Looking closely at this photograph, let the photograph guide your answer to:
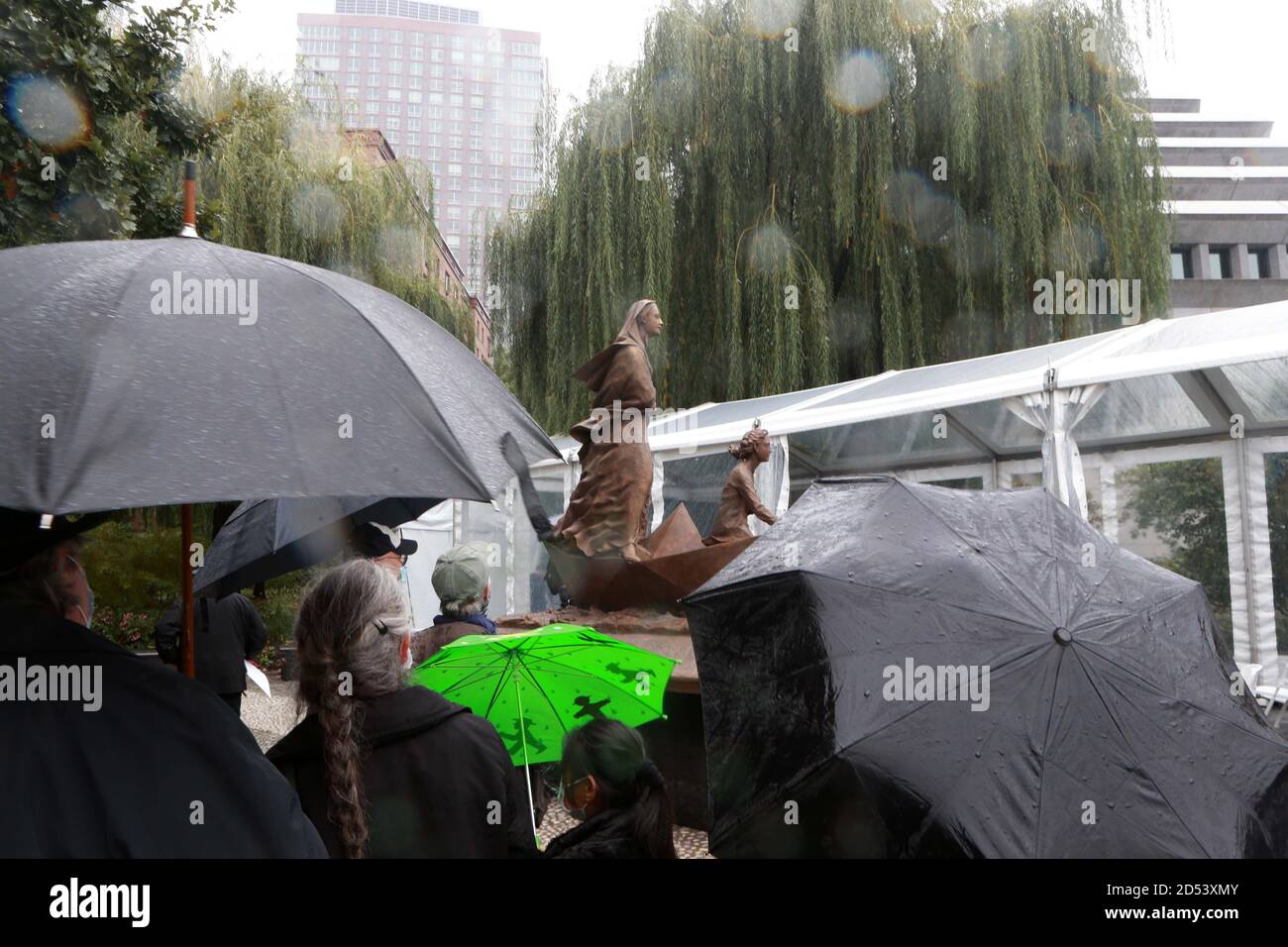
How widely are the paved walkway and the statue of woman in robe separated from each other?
1.78 metres

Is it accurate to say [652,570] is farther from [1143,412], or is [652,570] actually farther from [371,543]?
[1143,412]

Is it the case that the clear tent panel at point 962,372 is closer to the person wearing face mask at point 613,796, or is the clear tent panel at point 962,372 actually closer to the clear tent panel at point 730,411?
the clear tent panel at point 730,411

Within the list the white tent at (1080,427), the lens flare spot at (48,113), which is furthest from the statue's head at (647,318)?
the lens flare spot at (48,113)

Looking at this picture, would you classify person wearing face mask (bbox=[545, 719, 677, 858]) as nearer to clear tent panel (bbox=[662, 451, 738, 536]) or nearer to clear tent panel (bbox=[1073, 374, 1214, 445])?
clear tent panel (bbox=[1073, 374, 1214, 445])

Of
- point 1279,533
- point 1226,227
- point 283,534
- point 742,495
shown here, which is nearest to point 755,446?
point 742,495

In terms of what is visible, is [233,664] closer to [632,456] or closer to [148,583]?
[632,456]

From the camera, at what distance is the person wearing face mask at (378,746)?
2.04m

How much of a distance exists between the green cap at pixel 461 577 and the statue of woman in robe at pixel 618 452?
284 centimetres

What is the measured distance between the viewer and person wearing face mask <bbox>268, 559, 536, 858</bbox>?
6.70 ft

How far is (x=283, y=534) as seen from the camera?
3.60 m

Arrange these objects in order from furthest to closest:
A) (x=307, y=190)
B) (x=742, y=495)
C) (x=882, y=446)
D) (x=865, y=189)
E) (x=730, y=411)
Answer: (x=307, y=190), (x=865, y=189), (x=882, y=446), (x=730, y=411), (x=742, y=495)

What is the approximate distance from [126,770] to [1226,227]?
47271 millimetres

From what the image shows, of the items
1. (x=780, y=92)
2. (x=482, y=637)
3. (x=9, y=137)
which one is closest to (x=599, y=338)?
(x=780, y=92)

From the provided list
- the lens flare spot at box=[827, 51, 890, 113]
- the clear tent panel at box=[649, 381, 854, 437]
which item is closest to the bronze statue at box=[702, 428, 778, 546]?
the clear tent panel at box=[649, 381, 854, 437]
